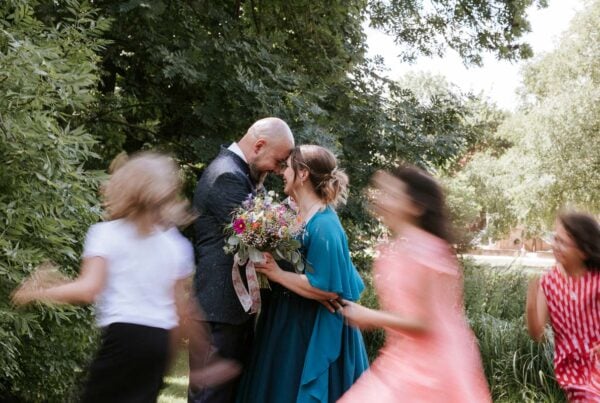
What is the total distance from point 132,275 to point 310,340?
1.61 meters

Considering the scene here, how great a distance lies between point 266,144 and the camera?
14.2ft

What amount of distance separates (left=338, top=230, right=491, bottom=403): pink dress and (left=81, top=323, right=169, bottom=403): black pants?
3.58 ft

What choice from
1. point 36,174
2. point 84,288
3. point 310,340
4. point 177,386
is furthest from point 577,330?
point 177,386

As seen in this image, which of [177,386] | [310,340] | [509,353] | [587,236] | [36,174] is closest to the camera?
[587,236]

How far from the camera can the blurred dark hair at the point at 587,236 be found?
3.85m

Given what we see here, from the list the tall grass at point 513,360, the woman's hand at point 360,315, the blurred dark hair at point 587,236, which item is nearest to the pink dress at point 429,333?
the woman's hand at point 360,315

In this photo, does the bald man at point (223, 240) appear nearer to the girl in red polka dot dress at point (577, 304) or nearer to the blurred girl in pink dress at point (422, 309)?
the blurred girl in pink dress at point (422, 309)

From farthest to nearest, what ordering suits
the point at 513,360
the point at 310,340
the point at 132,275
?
the point at 513,360 < the point at 310,340 < the point at 132,275

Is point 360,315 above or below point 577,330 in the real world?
below

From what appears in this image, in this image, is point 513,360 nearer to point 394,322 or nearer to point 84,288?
point 394,322

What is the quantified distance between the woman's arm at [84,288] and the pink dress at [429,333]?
1285 mm

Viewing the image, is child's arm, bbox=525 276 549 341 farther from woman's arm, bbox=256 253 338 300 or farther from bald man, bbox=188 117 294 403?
bald man, bbox=188 117 294 403

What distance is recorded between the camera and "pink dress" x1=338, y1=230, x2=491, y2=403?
3.10 meters

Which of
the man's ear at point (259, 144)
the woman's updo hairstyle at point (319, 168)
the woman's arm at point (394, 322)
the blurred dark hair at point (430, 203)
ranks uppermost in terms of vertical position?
the man's ear at point (259, 144)
